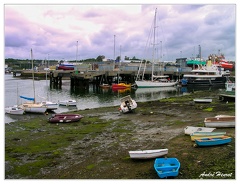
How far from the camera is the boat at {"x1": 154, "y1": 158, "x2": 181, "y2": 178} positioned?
990 cm

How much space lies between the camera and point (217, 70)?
7231 centimetres

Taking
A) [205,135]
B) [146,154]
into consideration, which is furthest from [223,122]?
[146,154]

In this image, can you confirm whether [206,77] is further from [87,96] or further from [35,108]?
[35,108]

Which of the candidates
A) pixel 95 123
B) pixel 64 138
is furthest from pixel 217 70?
pixel 64 138

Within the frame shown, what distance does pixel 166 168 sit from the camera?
33.2 feet

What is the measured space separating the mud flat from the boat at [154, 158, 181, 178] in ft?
1.03

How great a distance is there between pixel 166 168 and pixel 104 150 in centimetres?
499

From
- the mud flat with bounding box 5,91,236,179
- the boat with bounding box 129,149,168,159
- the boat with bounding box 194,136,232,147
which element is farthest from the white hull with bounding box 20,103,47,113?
the boat with bounding box 194,136,232,147

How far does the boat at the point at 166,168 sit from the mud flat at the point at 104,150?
0.31 m

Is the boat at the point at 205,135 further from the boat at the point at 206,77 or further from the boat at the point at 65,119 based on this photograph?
the boat at the point at 206,77

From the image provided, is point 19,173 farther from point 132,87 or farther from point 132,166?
point 132,87

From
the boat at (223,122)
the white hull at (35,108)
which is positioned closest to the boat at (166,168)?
the boat at (223,122)

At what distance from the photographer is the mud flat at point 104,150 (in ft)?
35.9

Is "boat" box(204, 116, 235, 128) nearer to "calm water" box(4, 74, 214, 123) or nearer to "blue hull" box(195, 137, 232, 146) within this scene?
"blue hull" box(195, 137, 232, 146)
